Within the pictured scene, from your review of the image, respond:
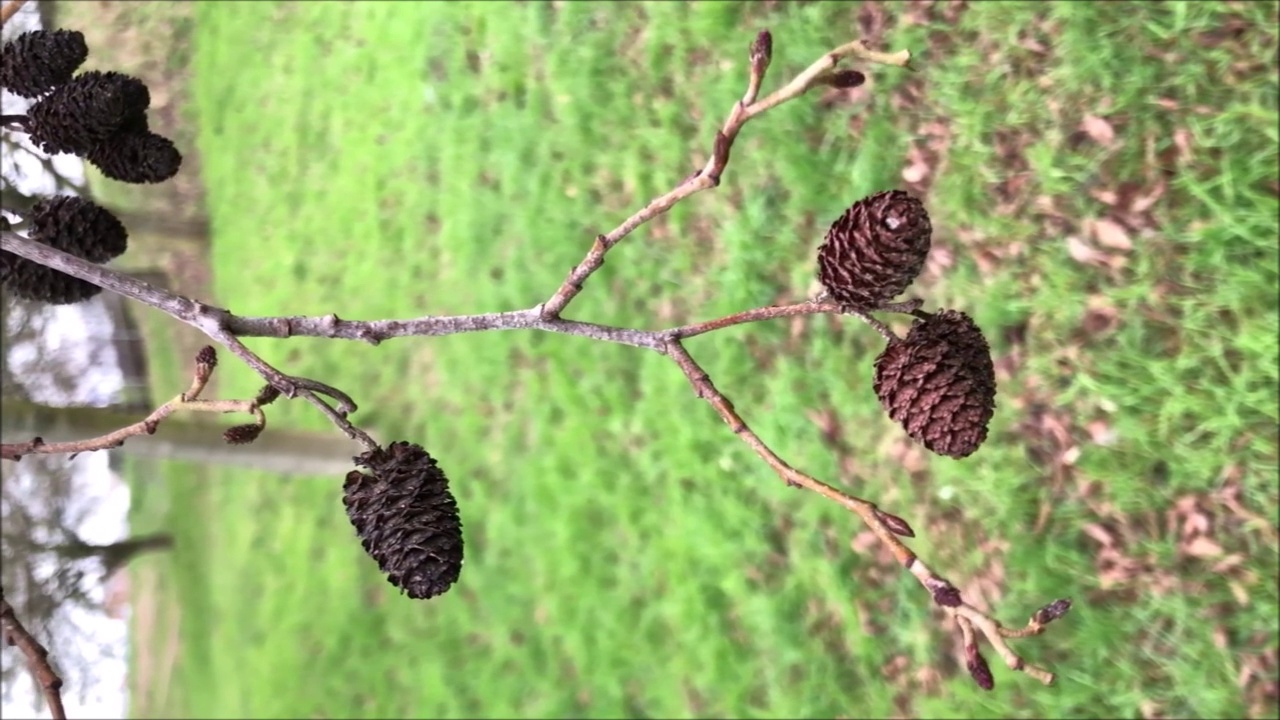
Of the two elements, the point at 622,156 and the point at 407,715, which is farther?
the point at 407,715

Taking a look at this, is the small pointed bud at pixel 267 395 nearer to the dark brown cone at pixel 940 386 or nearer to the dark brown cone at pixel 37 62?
the dark brown cone at pixel 37 62

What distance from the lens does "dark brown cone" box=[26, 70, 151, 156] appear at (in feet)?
4.47

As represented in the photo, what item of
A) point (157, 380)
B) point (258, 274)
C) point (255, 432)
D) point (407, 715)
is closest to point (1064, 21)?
point (255, 432)

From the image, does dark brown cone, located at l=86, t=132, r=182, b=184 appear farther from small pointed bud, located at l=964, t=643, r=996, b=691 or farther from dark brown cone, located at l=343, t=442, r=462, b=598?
small pointed bud, located at l=964, t=643, r=996, b=691

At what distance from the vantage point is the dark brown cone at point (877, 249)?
3.35 ft

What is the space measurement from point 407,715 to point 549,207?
2250mm

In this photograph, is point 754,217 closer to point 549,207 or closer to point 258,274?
point 549,207

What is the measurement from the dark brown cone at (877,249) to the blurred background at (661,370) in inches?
68.2

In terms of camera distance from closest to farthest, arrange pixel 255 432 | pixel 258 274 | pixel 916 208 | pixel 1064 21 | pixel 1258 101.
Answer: pixel 916 208, pixel 255 432, pixel 1258 101, pixel 1064 21, pixel 258 274

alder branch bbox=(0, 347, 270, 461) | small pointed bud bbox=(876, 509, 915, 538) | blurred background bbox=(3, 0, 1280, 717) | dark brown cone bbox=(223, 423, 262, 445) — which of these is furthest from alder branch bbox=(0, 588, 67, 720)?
blurred background bbox=(3, 0, 1280, 717)

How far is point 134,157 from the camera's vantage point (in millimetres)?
1467

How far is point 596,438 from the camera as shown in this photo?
3555mm

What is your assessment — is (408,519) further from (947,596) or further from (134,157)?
(134,157)

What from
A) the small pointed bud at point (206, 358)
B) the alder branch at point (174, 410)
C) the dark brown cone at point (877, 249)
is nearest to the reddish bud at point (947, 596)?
the dark brown cone at point (877, 249)
